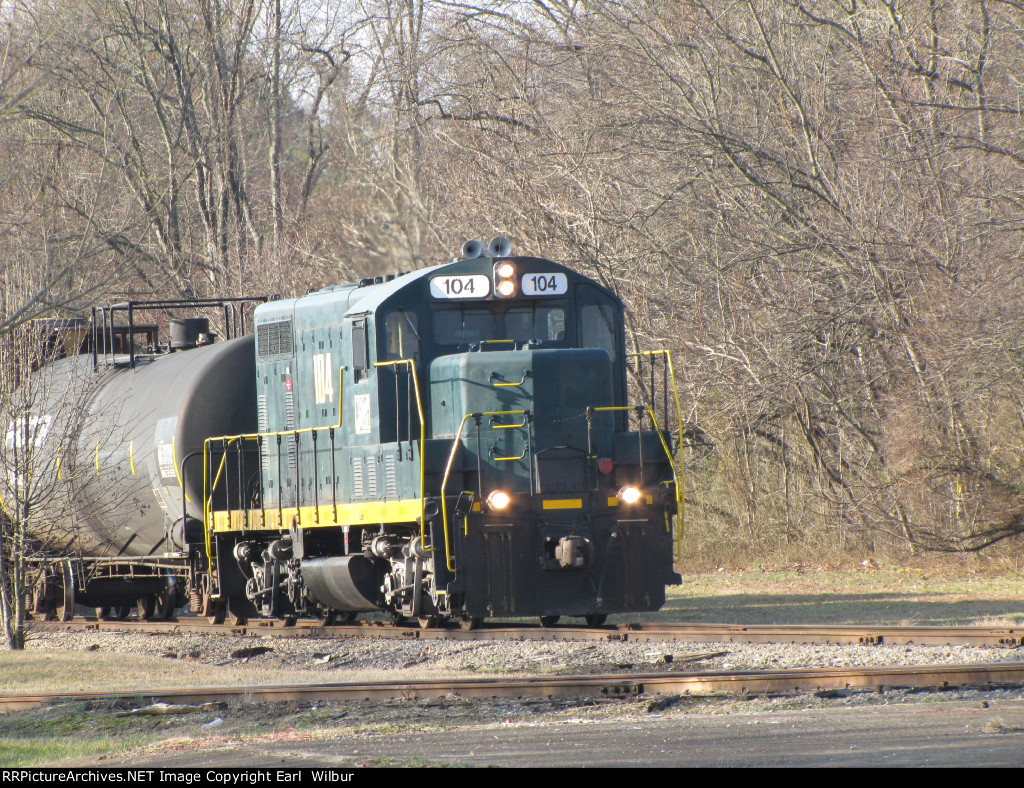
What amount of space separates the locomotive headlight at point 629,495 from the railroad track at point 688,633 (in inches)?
49.2

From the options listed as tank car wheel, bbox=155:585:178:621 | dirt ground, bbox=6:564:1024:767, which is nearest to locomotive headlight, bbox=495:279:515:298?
dirt ground, bbox=6:564:1024:767

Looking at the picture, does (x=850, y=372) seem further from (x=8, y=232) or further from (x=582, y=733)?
(x=582, y=733)

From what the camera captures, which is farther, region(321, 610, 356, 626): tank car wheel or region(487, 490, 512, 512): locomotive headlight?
region(321, 610, 356, 626): tank car wheel

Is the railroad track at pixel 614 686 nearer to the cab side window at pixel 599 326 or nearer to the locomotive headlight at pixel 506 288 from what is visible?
the locomotive headlight at pixel 506 288

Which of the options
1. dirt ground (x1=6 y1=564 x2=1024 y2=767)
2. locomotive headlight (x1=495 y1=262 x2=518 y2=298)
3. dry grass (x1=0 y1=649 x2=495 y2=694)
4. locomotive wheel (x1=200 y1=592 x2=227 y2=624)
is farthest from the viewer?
locomotive wheel (x1=200 y1=592 x2=227 y2=624)

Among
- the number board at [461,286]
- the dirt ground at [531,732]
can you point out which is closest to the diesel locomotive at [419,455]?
the number board at [461,286]

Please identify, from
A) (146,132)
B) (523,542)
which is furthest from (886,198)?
(146,132)

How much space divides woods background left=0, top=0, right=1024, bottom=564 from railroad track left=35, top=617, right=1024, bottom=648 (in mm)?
4418

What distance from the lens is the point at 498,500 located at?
1132cm

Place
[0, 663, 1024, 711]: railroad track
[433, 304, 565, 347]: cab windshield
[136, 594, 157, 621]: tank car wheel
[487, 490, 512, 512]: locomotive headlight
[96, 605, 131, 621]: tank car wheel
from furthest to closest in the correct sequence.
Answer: [96, 605, 131, 621]: tank car wheel
[136, 594, 157, 621]: tank car wheel
[433, 304, 565, 347]: cab windshield
[487, 490, 512, 512]: locomotive headlight
[0, 663, 1024, 711]: railroad track

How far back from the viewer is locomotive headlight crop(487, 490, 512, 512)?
445 inches

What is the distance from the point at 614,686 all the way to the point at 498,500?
2915 millimetres

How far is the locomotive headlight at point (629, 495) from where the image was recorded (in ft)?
38.3

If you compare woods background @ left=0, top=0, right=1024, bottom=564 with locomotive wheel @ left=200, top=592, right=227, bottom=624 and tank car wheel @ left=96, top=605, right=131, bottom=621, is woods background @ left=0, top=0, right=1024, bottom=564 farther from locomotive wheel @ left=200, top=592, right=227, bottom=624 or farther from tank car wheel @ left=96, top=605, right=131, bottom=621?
tank car wheel @ left=96, top=605, right=131, bottom=621
